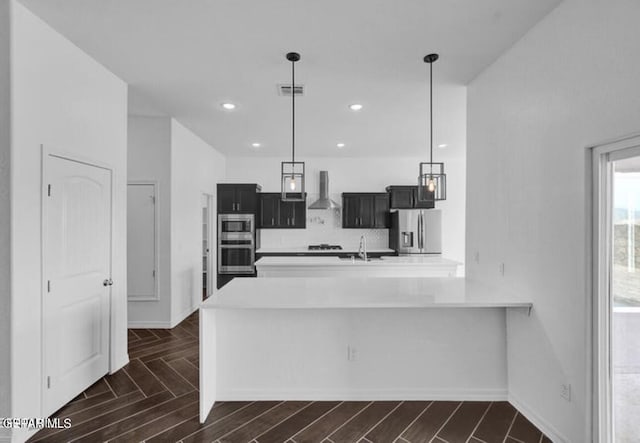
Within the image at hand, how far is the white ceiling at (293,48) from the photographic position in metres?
2.21

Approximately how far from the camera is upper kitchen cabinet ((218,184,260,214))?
653 cm

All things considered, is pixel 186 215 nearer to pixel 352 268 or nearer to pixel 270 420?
pixel 352 268

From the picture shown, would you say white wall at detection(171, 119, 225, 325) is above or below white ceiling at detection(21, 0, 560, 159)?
below

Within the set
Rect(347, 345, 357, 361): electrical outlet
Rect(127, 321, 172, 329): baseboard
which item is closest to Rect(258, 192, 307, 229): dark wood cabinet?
Rect(127, 321, 172, 329): baseboard

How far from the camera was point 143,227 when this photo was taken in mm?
4453

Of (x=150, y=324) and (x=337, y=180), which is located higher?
(x=337, y=180)

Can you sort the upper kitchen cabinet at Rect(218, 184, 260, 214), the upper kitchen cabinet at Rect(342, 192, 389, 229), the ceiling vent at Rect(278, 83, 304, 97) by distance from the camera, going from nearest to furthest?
the ceiling vent at Rect(278, 83, 304, 97), the upper kitchen cabinet at Rect(218, 184, 260, 214), the upper kitchen cabinet at Rect(342, 192, 389, 229)

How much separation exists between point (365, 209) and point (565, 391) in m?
5.16

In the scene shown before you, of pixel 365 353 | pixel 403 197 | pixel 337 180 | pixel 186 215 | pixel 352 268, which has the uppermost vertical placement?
pixel 337 180

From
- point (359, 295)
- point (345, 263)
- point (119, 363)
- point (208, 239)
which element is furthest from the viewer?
point (208, 239)

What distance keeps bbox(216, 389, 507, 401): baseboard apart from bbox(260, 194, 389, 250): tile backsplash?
4.63m

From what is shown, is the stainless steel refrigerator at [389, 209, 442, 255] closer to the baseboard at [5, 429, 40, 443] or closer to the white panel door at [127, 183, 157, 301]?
the white panel door at [127, 183, 157, 301]
